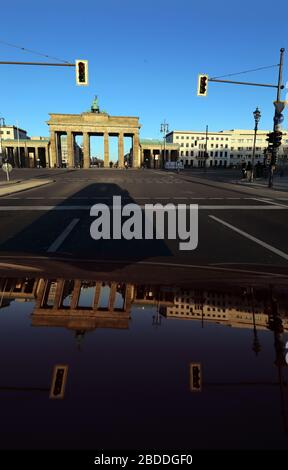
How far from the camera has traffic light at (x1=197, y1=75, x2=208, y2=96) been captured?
19656 mm

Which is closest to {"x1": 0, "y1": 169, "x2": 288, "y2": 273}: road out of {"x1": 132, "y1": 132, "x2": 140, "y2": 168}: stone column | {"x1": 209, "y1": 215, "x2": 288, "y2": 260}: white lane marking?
{"x1": 209, "y1": 215, "x2": 288, "y2": 260}: white lane marking

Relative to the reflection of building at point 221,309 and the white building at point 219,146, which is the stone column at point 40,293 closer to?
the reflection of building at point 221,309

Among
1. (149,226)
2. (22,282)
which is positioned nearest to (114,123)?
(149,226)

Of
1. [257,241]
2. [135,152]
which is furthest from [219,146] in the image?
[257,241]

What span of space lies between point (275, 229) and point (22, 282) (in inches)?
324

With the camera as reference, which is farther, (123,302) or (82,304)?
(123,302)

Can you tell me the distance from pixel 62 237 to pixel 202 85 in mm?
15420

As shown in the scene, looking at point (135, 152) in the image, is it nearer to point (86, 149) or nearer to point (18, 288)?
point (86, 149)

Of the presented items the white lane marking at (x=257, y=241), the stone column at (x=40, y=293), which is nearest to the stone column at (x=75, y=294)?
the stone column at (x=40, y=293)

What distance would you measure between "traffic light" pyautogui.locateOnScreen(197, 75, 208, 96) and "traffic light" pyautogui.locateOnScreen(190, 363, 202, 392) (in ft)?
67.2

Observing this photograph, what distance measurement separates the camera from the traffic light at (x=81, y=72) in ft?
56.9

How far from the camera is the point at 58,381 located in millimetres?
1695

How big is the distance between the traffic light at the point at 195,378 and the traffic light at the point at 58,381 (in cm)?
63

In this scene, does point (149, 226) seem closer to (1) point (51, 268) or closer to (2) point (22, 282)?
(1) point (51, 268)
